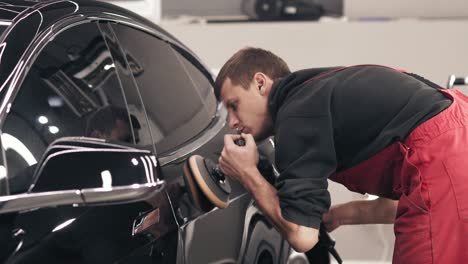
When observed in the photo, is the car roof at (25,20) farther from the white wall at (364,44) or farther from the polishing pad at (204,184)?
the white wall at (364,44)

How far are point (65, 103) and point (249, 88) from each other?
27.9 inches

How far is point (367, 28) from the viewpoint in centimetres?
692

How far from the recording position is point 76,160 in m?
2.22

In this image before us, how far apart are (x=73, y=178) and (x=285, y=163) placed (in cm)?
75

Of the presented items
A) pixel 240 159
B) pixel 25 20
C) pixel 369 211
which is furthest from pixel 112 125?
pixel 369 211

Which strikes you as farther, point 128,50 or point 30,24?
point 128,50

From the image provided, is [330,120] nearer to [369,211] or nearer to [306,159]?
[306,159]

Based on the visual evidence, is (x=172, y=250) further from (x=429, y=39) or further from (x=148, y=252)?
(x=429, y=39)

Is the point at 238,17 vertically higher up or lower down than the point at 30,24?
lower down

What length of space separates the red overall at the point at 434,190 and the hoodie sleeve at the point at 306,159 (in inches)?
9.2

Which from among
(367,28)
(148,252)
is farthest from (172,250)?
(367,28)

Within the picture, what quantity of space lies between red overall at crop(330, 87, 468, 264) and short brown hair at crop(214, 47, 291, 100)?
0.42m

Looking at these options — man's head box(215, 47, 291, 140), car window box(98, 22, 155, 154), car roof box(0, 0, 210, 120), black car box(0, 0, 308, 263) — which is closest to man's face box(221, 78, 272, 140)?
man's head box(215, 47, 291, 140)

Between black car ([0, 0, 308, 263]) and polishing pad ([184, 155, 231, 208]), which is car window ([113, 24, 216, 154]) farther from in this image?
polishing pad ([184, 155, 231, 208])
